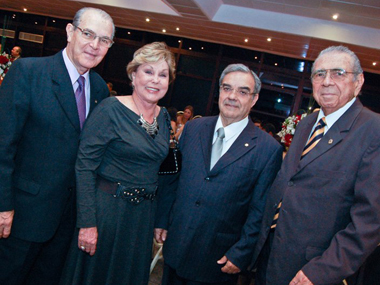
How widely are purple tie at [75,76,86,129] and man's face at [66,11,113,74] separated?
7cm

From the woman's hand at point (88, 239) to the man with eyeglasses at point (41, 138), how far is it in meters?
0.21

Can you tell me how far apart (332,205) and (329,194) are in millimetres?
55

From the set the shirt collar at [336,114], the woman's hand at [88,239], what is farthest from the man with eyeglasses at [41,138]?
the shirt collar at [336,114]

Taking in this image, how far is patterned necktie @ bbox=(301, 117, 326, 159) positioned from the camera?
66.8 inches

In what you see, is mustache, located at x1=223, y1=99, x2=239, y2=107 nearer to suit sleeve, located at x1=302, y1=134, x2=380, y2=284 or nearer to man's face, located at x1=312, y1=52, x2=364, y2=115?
man's face, located at x1=312, y1=52, x2=364, y2=115

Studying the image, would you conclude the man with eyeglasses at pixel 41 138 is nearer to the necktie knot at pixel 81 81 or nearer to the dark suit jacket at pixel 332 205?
the necktie knot at pixel 81 81

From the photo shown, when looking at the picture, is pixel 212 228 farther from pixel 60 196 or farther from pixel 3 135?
pixel 3 135

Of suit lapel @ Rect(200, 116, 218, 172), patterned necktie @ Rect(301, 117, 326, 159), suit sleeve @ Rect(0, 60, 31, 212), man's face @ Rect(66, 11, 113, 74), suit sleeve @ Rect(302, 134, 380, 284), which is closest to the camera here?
suit sleeve @ Rect(302, 134, 380, 284)

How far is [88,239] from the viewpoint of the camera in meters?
1.74

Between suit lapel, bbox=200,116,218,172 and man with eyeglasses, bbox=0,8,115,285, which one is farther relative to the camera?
suit lapel, bbox=200,116,218,172

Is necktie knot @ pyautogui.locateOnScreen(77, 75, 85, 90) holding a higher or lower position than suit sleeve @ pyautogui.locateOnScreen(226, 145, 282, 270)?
higher

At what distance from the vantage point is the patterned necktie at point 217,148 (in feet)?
6.38

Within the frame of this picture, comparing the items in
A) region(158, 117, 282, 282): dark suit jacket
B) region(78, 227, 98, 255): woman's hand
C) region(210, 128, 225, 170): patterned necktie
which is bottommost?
region(78, 227, 98, 255): woman's hand

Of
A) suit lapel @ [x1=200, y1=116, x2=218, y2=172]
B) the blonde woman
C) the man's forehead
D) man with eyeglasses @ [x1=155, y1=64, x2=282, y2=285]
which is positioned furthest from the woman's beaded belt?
the man's forehead
